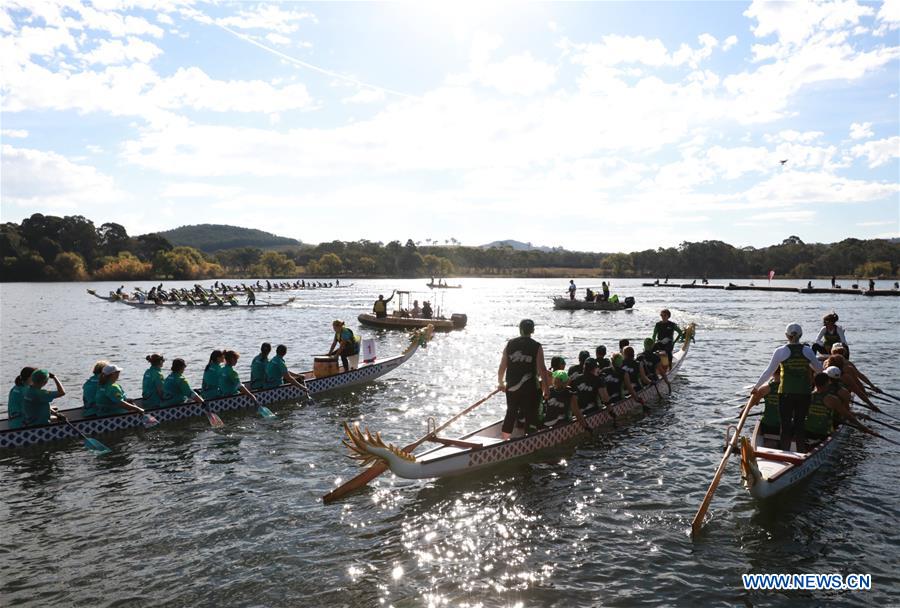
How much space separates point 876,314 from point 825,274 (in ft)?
514

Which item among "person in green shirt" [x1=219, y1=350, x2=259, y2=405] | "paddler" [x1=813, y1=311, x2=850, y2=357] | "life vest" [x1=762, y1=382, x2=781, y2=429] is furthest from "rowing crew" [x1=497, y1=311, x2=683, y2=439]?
"person in green shirt" [x1=219, y1=350, x2=259, y2=405]

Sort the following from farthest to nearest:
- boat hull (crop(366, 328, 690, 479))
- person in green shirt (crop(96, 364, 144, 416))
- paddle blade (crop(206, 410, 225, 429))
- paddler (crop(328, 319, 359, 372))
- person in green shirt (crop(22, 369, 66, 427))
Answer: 1. paddler (crop(328, 319, 359, 372))
2. paddle blade (crop(206, 410, 225, 429))
3. person in green shirt (crop(96, 364, 144, 416))
4. person in green shirt (crop(22, 369, 66, 427))
5. boat hull (crop(366, 328, 690, 479))

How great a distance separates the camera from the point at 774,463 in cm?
1105

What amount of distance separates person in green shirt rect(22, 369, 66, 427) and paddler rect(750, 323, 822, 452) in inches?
654

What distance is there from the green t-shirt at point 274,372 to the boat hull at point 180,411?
26cm

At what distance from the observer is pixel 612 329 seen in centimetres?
4584

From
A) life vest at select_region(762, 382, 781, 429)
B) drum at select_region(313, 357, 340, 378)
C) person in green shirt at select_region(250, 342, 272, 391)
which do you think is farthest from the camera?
drum at select_region(313, 357, 340, 378)

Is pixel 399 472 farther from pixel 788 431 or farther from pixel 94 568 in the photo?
pixel 788 431

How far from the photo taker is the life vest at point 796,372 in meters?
11.3

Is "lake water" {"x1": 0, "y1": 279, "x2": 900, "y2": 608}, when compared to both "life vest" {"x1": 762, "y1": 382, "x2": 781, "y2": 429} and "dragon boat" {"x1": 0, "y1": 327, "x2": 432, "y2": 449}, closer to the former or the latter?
"dragon boat" {"x1": 0, "y1": 327, "x2": 432, "y2": 449}

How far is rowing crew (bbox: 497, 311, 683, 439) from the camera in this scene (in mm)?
11609

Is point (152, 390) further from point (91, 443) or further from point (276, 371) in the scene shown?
point (276, 371)

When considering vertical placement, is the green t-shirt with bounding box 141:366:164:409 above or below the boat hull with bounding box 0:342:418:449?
above

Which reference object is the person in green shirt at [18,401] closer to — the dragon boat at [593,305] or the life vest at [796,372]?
the life vest at [796,372]
